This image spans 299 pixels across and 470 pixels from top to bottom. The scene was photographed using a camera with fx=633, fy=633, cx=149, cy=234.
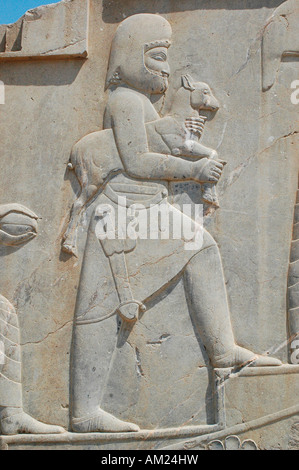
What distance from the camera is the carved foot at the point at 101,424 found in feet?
13.8

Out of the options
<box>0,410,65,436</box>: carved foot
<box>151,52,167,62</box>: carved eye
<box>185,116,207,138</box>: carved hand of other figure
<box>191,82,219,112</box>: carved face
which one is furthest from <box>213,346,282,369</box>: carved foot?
<box>151,52,167,62</box>: carved eye

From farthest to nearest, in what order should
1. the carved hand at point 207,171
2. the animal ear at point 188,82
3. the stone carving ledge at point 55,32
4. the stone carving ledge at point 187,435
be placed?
the stone carving ledge at point 55,32, the animal ear at point 188,82, the carved hand at point 207,171, the stone carving ledge at point 187,435

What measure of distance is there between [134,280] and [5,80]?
1.76m

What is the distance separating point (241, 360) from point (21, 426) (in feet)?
5.06

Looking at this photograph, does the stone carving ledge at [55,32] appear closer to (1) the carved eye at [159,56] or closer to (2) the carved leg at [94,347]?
(1) the carved eye at [159,56]

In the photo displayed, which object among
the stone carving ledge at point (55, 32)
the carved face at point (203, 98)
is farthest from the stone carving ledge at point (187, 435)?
the stone carving ledge at point (55, 32)

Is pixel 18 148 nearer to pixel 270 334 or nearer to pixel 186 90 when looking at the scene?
pixel 186 90

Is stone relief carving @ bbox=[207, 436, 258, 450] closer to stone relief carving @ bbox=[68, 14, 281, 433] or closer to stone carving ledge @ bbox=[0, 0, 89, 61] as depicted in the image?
stone relief carving @ bbox=[68, 14, 281, 433]

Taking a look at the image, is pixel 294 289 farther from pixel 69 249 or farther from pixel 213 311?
pixel 69 249

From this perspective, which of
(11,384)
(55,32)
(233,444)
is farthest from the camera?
(55,32)

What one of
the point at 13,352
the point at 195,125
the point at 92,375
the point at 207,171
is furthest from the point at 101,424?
the point at 195,125

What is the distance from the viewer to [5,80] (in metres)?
4.65

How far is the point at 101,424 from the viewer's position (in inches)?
165

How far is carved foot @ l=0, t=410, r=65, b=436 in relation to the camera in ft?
13.9
